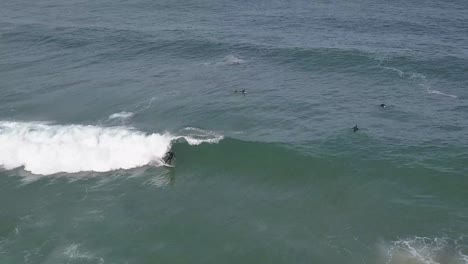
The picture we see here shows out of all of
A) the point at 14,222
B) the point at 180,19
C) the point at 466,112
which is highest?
the point at 180,19

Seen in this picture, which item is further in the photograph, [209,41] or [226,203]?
[209,41]

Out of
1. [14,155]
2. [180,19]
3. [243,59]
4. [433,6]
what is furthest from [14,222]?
[433,6]

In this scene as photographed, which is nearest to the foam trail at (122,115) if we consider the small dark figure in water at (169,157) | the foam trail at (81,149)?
the foam trail at (81,149)

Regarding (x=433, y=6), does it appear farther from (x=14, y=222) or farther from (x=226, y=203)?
(x=14, y=222)

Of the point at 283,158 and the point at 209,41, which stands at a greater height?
the point at 209,41

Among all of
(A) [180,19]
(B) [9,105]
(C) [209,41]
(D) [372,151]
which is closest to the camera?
(D) [372,151]

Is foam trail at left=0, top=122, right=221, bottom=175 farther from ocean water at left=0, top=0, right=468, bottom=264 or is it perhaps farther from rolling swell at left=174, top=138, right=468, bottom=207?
rolling swell at left=174, top=138, right=468, bottom=207

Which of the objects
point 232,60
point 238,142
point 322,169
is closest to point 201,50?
point 232,60
